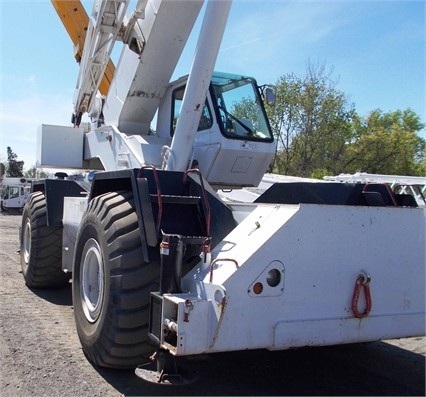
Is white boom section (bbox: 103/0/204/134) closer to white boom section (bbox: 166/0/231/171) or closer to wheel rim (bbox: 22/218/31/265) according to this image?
white boom section (bbox: 166/0/231/171)

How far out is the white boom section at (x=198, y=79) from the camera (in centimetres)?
451

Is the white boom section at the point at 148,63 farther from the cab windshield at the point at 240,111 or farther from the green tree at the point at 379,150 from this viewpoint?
the green tree at the point at 379,150

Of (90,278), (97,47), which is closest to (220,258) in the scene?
(90,278)

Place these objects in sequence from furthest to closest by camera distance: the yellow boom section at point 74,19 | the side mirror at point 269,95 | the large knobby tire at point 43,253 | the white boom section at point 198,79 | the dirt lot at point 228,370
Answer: the yellow boom section at point 74,19
the large knobby tire at point 43,253
the side mirror at point 269,95
the white boom section at point 198,79
the dirt lot at point 228,370

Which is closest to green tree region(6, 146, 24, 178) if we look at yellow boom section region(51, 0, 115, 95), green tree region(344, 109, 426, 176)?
green tree region(344, 109, 426, 176)

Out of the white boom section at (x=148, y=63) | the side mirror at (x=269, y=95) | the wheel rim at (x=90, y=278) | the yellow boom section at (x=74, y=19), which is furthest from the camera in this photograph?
the yellow boom section at (x=74, y=19)

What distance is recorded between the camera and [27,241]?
7445 mm

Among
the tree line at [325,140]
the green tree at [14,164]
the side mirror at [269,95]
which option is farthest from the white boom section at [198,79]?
the green tree at [14,164]

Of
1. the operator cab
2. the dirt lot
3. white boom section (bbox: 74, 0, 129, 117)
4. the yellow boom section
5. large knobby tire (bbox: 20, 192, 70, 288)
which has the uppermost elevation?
the yellow boom section

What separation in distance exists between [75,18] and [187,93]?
15.1 ft

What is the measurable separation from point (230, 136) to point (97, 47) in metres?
2.64

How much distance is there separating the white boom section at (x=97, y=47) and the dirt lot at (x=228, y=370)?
355 centimetres

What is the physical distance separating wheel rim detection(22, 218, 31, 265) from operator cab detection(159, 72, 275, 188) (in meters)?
2.91

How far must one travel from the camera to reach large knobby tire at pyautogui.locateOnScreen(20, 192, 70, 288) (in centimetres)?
673
